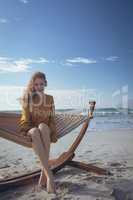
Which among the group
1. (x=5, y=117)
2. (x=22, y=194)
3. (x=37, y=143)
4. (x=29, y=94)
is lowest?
(x=22, y=194)

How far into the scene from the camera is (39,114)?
8.99 feet

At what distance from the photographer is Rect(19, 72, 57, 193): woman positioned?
2546 millimetres

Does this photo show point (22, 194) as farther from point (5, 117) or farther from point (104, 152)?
point (104, 152)

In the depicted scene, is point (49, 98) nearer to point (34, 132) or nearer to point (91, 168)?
point (34, 132)

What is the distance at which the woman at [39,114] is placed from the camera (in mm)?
2546

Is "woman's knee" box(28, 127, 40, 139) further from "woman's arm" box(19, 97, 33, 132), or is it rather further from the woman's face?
the woman's face

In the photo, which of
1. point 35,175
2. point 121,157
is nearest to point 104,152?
point 121,157

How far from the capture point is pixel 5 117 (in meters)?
3.00

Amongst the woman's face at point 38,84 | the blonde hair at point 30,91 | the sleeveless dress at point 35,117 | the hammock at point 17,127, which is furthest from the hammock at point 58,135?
the woman's face at point 38,84

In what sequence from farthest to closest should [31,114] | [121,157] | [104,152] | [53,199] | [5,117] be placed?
[104,152] < [121,157] < [5,117] < [31,114] < [53,199]

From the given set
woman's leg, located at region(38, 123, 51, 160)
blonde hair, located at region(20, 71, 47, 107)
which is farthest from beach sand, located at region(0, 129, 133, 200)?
blonde hair, located at region(20, 71, 47, 107)

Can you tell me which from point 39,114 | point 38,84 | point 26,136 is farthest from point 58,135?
point 38,84

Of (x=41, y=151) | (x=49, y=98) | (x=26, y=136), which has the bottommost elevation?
(x=41, y=151)

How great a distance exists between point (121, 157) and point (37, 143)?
6.75 ft
